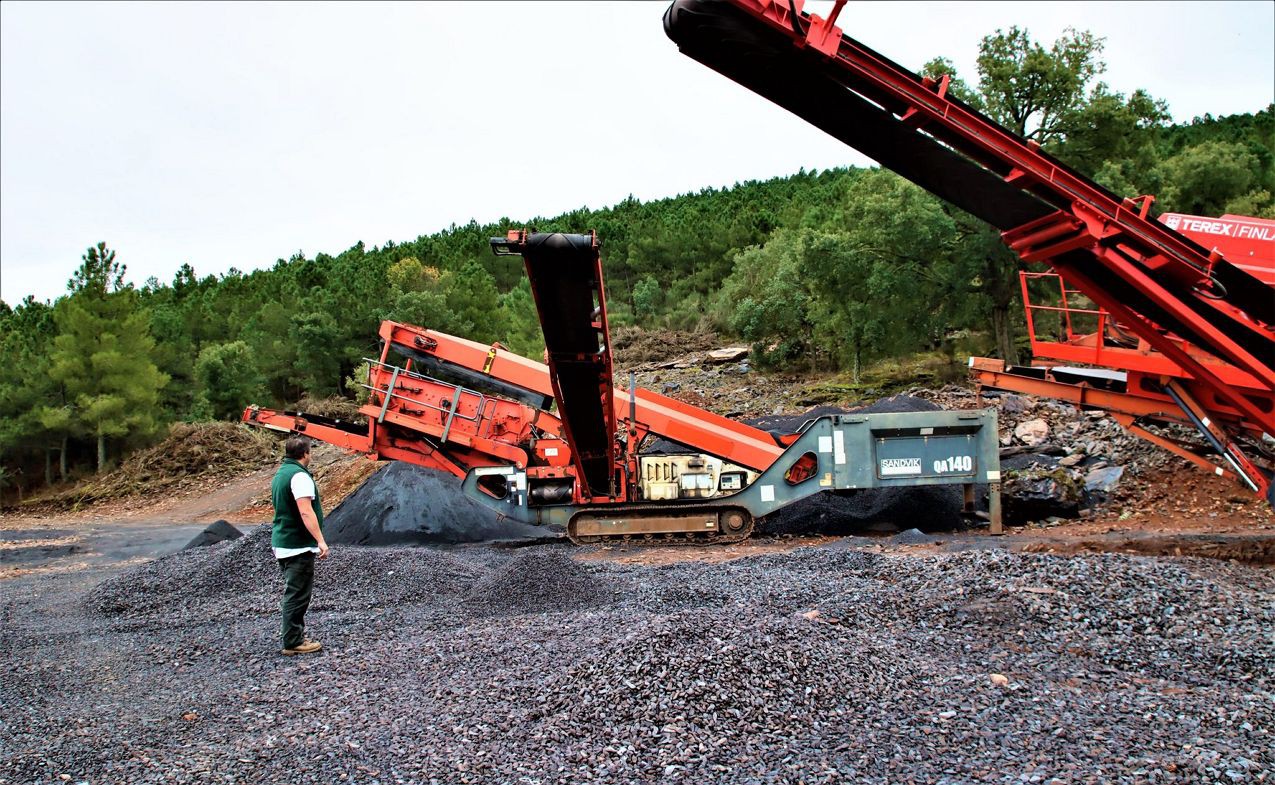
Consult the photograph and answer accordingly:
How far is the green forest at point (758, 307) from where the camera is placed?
21125 mm

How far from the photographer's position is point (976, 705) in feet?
13.0

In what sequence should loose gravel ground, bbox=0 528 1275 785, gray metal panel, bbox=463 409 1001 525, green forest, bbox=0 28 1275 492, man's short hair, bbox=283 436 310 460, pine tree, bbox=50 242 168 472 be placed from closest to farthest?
loose gravel ground, bbox=0 528 1275 785 < man's short hair, bbox=283 436 310 460 < gray metal panel, bbox=463 409 1001 525 < green forest, bbox=0 28 1275 492 < pine tree, bbox=50 242 168 472

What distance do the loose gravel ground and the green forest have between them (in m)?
15.8

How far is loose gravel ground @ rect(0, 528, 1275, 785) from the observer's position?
3.54m

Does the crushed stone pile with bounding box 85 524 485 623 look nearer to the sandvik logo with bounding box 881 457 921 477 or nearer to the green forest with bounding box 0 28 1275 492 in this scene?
the sandvik logo with bounding box 881 457 921 477

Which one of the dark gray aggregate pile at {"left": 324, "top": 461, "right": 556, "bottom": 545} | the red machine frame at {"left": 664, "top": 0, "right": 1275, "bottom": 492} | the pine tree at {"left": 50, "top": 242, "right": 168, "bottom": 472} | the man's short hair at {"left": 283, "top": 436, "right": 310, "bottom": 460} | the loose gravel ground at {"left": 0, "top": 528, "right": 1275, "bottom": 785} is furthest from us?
the pine tree at {"left": 50, "top": 242, "right": 168, "bottom": 472}

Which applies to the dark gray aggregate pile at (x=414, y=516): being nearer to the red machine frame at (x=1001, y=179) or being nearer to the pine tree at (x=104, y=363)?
the red machine frame at (x=1001, y=179)

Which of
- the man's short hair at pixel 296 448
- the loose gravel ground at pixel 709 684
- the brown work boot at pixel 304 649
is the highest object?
the man's short hair at pixel 296 448

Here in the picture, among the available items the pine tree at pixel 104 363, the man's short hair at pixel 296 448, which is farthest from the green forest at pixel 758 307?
the man's short hair at pixel 296 448

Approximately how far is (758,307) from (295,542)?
1043 inches

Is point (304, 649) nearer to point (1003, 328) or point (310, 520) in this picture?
point (310, 520)

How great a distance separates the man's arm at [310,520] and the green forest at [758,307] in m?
18.2

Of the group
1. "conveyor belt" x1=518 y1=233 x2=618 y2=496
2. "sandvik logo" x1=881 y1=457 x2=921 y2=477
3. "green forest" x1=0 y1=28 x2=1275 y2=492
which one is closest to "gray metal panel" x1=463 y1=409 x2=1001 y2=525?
"sandvik logo" x1=881 y1=457 x2=921 y2=477

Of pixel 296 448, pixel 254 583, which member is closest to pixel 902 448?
pixel 254 583
